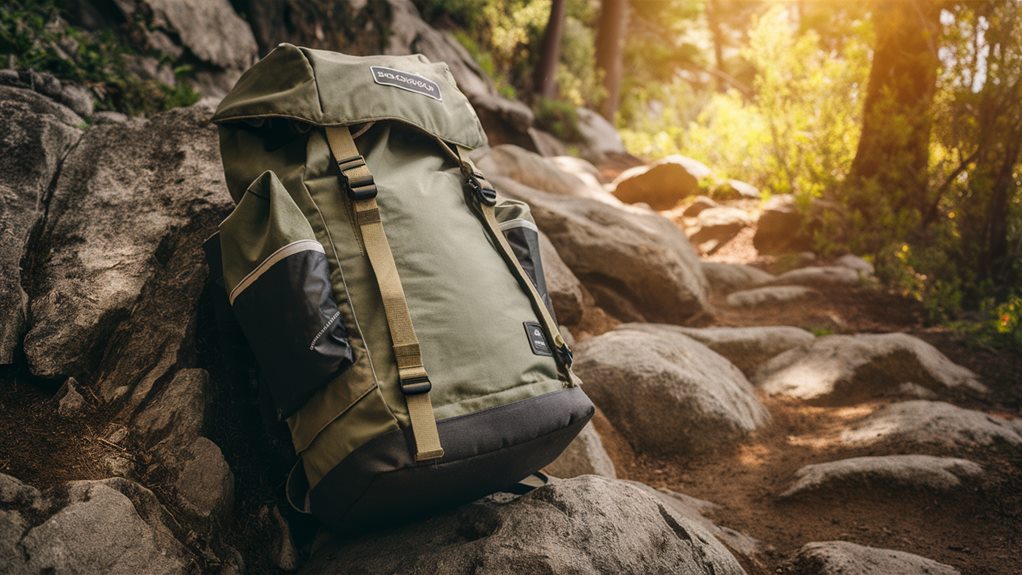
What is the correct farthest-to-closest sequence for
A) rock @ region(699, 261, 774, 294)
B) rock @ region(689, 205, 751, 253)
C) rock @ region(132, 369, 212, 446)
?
rock @ region(689, 205, 751, 253)
rock @ region(699, 261, 774, 294)
rock @ region(132, 369, 212, 446)

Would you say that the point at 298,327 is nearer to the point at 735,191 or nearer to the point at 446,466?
the point at 446,466

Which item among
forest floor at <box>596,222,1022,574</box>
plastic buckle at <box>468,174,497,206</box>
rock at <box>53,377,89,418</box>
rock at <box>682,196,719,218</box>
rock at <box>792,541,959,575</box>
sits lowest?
forest floor at <box>596,222,1022,574</box>

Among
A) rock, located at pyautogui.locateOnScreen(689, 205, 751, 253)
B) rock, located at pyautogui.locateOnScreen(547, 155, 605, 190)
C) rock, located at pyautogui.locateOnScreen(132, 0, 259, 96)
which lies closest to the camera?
rock, located at pyautogui.locateOnScreen(132, 0, 259, 96)

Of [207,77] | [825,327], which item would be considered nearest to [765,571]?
[825,327]

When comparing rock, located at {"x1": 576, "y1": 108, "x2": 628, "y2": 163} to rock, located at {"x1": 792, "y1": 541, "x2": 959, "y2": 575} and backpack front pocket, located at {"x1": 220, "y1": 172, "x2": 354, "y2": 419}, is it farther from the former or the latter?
backpack front pocket, located at {"x1": 220, "y1": 172, "x2": 354, "y2": 419}

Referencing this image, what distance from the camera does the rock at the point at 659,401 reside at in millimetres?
3893

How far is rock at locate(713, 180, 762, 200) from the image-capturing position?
34.2 feet

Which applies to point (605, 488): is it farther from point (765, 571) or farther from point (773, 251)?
point (773, 251)

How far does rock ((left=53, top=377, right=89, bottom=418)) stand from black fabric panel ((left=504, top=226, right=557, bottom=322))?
160 centimetres

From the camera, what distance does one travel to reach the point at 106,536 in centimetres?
183

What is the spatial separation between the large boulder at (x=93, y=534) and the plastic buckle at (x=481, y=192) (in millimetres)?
1506

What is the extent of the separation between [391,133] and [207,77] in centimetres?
456

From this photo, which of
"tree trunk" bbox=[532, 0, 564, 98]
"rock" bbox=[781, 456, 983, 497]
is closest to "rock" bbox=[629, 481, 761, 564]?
"rock" bbox=[781, 456, 983, 497]

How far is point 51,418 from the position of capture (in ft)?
7.11
